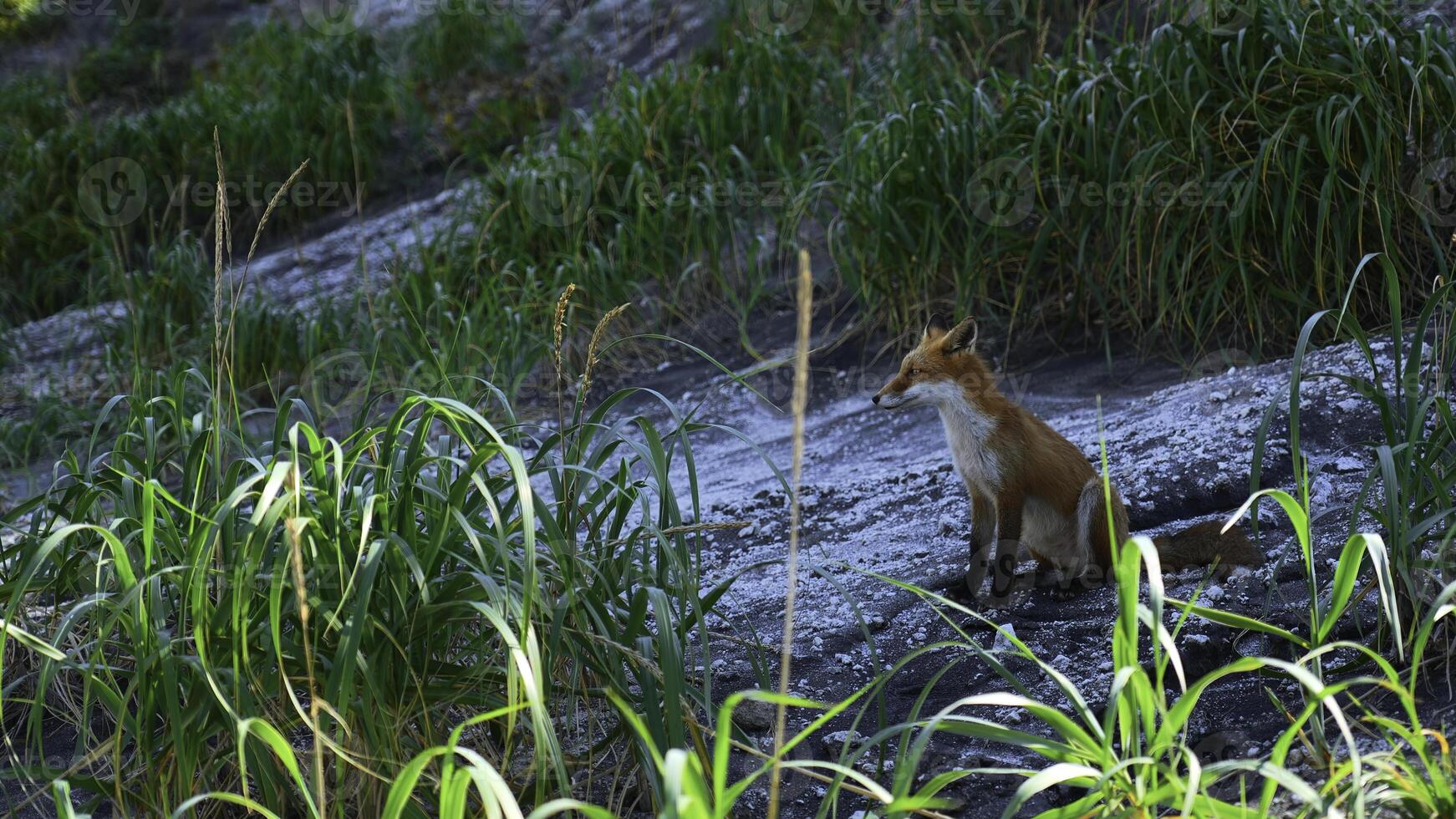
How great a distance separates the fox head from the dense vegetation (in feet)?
2.14

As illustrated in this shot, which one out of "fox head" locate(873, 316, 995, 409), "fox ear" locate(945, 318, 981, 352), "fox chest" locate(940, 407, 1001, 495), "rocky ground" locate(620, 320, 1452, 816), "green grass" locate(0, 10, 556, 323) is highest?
"green grass" locate(0, 10, 556, 323)

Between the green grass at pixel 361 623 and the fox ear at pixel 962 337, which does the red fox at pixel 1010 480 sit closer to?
the fox ear at pixel 962 337

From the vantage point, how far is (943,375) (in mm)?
3436

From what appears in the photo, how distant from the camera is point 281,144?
29.5 feet

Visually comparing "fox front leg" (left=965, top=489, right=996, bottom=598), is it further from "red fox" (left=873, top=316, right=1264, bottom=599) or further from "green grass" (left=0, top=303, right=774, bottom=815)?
"green grass" (left=0, top=303, right=774, bottom=815)

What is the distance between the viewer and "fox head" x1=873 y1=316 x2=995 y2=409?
342cm

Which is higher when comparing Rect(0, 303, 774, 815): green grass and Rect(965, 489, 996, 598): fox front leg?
Rect(0, 303, 774, 815): green grass

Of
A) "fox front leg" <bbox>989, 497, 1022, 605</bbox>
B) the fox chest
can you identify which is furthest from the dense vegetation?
the fox chest

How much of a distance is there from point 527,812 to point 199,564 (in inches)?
31.6

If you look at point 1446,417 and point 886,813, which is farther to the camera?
point 1446,417

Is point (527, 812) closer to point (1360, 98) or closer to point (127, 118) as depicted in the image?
point (1360, 98)

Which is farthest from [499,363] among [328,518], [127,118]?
[127,118]

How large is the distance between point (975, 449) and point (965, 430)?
0.21ft

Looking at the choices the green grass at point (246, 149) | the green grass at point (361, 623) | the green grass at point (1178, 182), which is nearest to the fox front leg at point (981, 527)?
the green grass at point (361, 623)
